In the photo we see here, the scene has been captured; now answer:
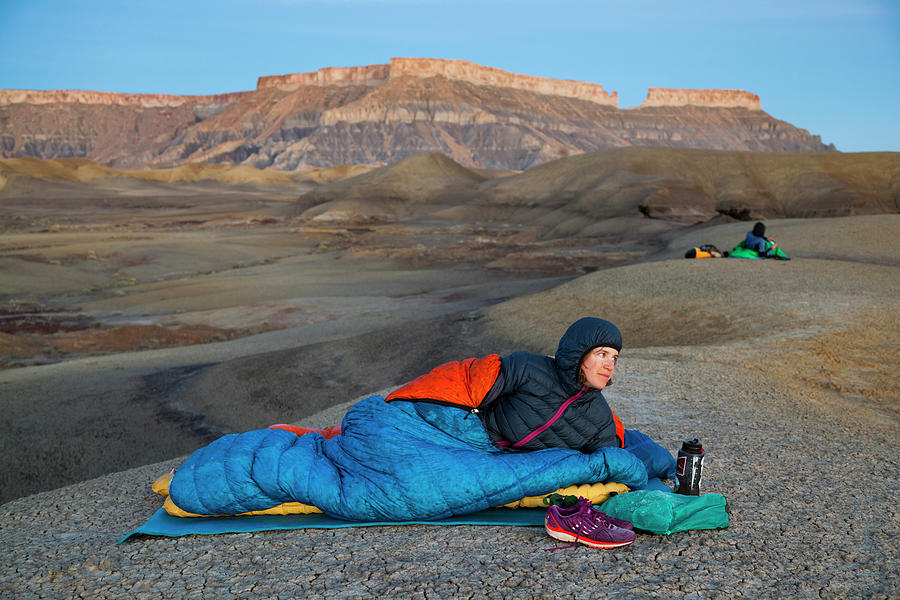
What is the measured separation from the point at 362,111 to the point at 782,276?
13152cm

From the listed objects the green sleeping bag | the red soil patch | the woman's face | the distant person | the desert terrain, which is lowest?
the red soil patch

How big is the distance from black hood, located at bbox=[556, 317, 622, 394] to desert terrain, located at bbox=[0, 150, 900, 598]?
74 centimetres

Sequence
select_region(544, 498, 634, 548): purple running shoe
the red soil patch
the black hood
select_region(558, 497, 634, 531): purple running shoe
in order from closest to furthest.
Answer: select_region(544, 498, 634, 548): purple running shoe → select_region(558, 497, 634, 531): purple running shoe → the black hood → the red soil patch

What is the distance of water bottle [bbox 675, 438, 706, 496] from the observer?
3721mm

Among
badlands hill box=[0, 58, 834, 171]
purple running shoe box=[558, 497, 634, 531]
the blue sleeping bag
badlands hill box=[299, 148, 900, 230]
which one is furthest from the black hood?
badlands hill box=[0, 58, 834, 171]

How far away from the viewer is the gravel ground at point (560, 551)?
289cm

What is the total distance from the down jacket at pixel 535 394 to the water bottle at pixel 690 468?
1.22 ft

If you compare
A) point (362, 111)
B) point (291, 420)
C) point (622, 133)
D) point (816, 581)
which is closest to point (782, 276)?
point (291, 420)

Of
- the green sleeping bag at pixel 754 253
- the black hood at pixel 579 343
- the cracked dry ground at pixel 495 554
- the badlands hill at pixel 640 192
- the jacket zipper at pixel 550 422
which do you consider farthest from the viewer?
the badlands hill at pixel 640 192

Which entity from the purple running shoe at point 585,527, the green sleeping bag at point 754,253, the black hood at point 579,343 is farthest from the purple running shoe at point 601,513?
the green sleeping bag at point 754,253

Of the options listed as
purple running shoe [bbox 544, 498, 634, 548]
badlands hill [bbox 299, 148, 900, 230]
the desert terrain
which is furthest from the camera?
badlands hill [bbox 299, 148, 900, 230]

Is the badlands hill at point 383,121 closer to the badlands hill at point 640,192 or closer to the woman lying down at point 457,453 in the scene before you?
the badlands hill at point 640,192

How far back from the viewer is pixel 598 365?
3525 millimetres

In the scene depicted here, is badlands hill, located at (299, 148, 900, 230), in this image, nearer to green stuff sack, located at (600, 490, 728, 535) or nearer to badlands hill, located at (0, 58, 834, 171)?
green stuff sack, located at (600, 490, 728, 535)
